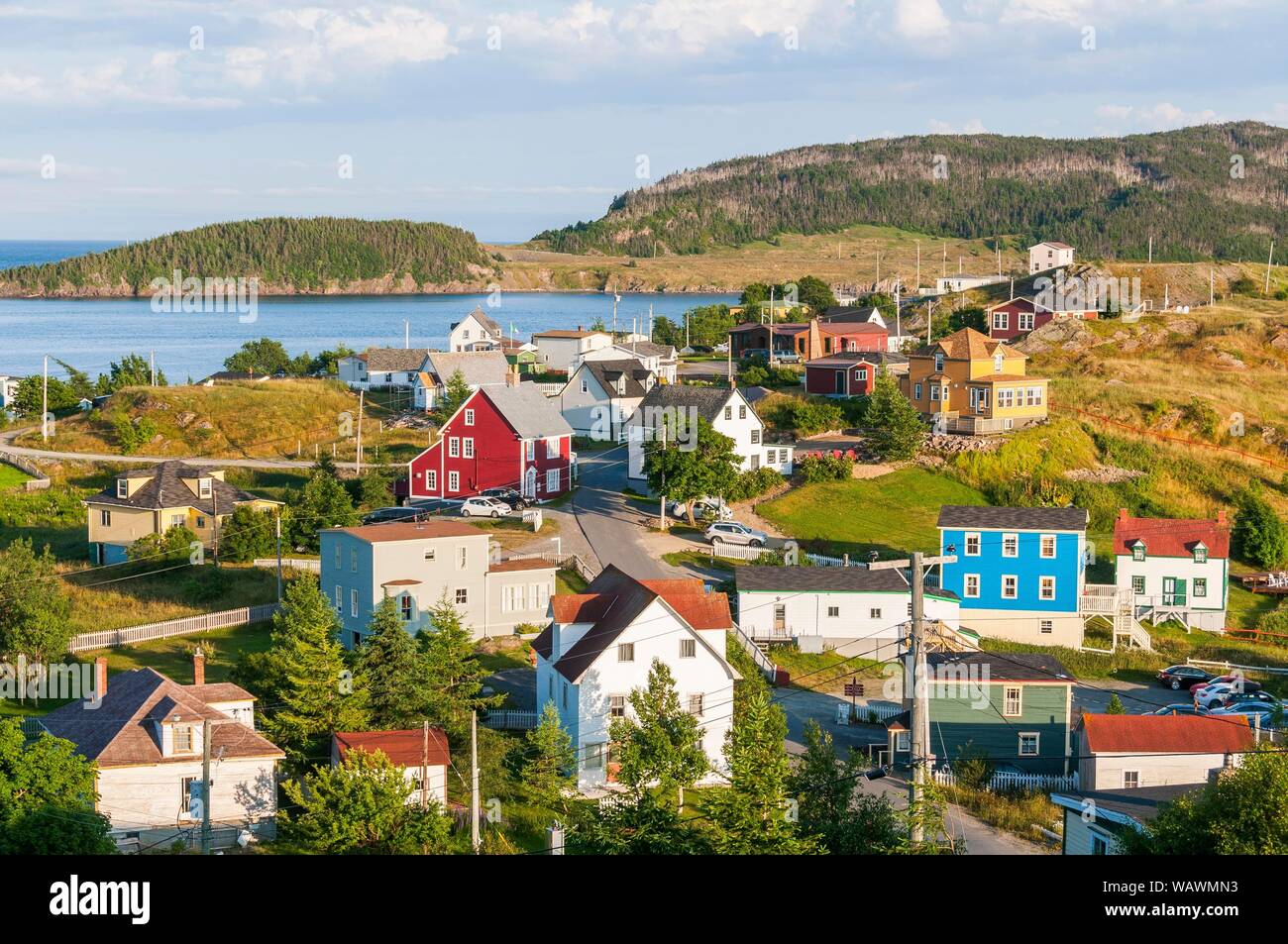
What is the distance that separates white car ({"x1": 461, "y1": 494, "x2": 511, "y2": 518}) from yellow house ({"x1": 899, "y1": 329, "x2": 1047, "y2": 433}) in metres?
18.9

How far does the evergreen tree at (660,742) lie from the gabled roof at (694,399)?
26772mm

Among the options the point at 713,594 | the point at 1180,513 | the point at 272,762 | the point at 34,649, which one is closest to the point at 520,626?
the point at 713,594

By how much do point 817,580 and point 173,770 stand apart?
2045cm

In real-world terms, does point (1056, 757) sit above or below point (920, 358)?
below

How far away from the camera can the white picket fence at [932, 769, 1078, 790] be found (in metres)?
31.2

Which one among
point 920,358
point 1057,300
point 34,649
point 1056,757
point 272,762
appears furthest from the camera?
point 1057,300

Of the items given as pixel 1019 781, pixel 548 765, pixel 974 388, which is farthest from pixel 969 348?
pixel 548 765

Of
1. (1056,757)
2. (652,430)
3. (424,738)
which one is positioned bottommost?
(1056,757)

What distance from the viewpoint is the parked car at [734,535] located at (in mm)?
48750

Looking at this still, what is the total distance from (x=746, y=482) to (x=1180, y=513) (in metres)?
16.4

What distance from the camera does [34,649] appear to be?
36969 millimetres

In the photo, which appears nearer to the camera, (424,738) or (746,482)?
(424,738)

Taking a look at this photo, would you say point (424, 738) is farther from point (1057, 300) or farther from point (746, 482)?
point (1057, 300)

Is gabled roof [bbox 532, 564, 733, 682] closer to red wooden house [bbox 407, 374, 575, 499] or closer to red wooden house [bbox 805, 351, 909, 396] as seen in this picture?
red wooden house [bbox 407, 374, 575, 499]
